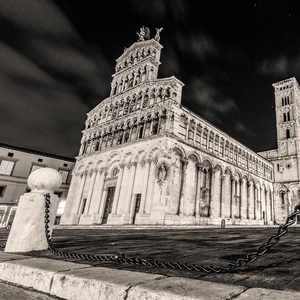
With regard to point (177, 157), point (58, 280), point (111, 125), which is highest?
point (111, 125)

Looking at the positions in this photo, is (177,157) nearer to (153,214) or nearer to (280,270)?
(153,214)

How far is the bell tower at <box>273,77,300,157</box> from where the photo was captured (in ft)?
123

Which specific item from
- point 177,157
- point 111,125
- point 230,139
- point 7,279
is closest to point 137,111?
point 111,125

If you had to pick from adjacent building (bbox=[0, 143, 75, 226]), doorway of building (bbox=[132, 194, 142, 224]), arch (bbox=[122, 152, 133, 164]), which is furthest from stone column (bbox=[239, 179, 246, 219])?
adjacent building (bbox=[0, 143, 75, 226])

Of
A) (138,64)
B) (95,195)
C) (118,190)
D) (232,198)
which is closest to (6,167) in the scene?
(95,195)

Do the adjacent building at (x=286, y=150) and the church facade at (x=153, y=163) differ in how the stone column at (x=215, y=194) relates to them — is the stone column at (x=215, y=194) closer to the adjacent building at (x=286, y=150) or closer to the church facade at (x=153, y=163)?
the church facade at (x=153, y=163)

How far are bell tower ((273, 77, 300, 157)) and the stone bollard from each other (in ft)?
133

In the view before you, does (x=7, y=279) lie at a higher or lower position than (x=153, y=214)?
lower

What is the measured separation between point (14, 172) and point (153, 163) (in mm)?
22947

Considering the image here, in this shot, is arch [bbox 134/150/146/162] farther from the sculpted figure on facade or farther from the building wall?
the sculpted figure on facade

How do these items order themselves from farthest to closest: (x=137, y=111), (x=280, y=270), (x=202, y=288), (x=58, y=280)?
1. (x=137, y=111)
2. (x=280, y=270)
3. (x=58, y=280)
4. (x=202, y=288)

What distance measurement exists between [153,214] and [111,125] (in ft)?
40.8

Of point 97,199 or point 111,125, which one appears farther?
point 111,125

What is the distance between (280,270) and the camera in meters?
2.45
